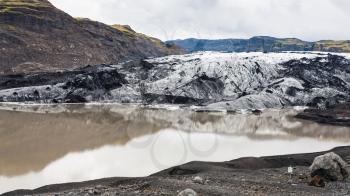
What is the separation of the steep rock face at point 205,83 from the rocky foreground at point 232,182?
156 ft

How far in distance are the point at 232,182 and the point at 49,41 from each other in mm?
103227

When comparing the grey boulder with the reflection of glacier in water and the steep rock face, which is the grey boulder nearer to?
the reflection of glacier in water

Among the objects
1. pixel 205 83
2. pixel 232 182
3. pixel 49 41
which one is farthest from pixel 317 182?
pixel 49 41

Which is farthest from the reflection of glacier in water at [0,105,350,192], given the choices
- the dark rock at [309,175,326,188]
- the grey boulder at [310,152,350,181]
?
the dark rock at [309,175,326,188]

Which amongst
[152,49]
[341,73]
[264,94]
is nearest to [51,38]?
[152,49]

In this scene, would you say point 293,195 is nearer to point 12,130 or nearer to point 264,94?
point 12,130

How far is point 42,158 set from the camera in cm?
2969

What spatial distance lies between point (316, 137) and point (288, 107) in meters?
32.6

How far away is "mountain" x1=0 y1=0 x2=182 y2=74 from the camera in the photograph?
105m

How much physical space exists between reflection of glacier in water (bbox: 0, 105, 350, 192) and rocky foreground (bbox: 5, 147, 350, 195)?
3565 mm

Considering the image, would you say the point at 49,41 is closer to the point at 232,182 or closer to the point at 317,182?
the point at 232,182

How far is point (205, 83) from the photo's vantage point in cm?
8425

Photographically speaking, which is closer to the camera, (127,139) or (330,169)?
(330,169)

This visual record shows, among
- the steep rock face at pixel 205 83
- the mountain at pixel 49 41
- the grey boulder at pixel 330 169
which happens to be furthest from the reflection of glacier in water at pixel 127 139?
the mountain at pixel 49 41
